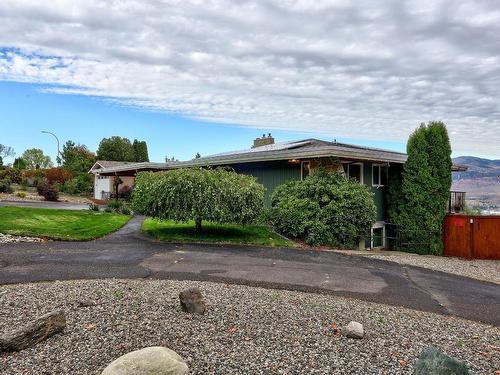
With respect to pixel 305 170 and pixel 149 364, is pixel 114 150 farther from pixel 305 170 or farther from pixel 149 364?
pixel 149 364

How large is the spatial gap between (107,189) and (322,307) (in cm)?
3378

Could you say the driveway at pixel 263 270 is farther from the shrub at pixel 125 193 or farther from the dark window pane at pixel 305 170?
the shrub at pixel 125 193

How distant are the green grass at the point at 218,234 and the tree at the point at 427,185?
6329 millimetres

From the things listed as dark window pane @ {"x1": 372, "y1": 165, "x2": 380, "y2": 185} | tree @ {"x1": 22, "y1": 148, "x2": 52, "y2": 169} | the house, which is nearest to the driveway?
the house

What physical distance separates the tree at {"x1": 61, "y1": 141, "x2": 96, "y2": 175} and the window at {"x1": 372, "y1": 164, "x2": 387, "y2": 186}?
134 ft

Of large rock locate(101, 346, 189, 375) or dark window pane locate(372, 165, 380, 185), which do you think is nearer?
large rock locate(101, 346, 189, 375)

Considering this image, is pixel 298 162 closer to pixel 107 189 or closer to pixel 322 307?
pixel 322 307

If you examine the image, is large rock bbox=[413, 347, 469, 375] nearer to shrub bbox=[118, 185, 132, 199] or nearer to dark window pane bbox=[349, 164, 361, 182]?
dark window pane bbox=[349, 164, 361, 182]

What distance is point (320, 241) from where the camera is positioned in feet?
45.5

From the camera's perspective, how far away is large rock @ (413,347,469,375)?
3.67 metres

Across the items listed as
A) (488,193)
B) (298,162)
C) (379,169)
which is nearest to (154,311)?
(298,162)

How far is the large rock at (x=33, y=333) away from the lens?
176 inches

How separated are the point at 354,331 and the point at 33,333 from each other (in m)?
4.08

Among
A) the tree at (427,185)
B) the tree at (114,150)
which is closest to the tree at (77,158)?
the tree at (114,150)
